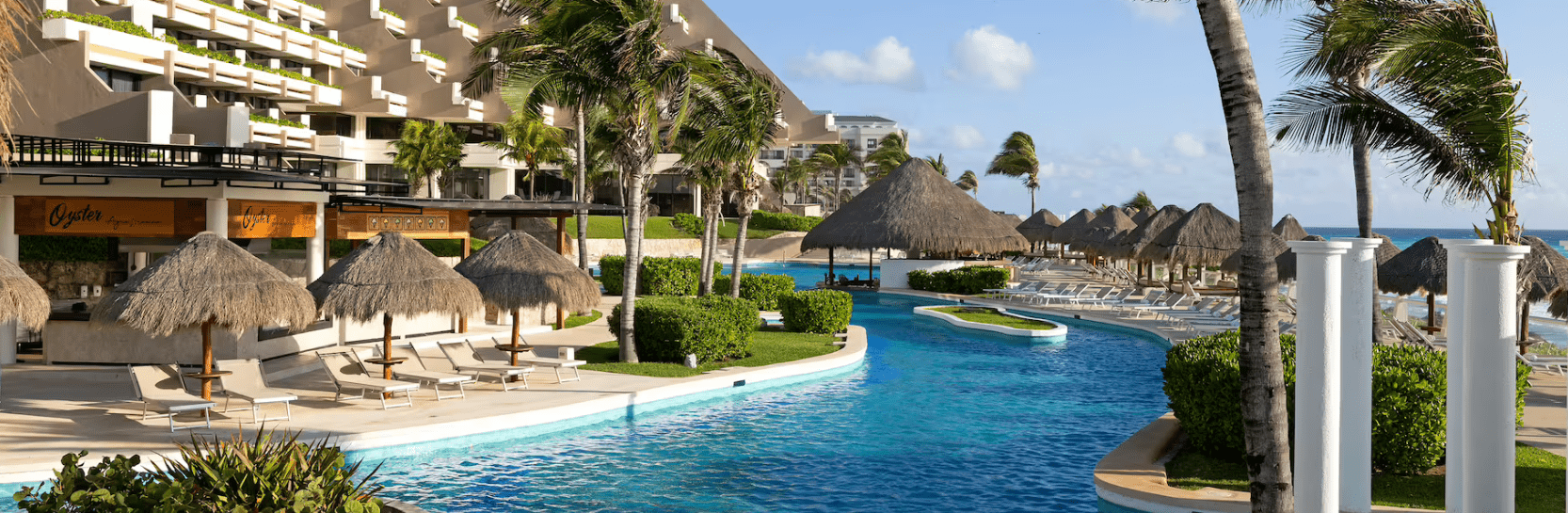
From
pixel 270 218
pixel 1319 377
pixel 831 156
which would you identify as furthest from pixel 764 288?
pixel 831 156

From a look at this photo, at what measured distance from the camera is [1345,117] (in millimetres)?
9234

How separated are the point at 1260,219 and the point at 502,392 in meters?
10.3

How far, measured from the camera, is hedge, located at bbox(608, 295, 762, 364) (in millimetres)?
16547

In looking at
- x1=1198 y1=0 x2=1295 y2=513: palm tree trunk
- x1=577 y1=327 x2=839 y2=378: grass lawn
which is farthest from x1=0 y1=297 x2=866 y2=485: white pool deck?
x1=1198 y1=0 x2=1295 y2=513: palm tree trunk

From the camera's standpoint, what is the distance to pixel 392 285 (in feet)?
44.7

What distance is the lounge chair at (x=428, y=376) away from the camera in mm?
13258

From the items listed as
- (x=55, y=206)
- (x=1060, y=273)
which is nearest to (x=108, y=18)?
(x=55, y=206)

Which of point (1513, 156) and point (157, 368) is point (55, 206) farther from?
point (1513, 156)

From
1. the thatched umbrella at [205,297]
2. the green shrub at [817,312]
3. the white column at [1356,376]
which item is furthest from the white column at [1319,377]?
the green shrub at [817,312]

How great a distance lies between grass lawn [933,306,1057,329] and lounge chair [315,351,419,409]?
14.2m

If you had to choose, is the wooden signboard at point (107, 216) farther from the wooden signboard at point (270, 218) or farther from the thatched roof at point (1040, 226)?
the thatched roof at point (1040, 226)

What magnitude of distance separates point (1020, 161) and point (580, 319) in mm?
43003

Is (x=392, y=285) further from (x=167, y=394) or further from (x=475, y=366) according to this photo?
(x=167, y=394)

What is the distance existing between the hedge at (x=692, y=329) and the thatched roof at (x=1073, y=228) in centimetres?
2751
